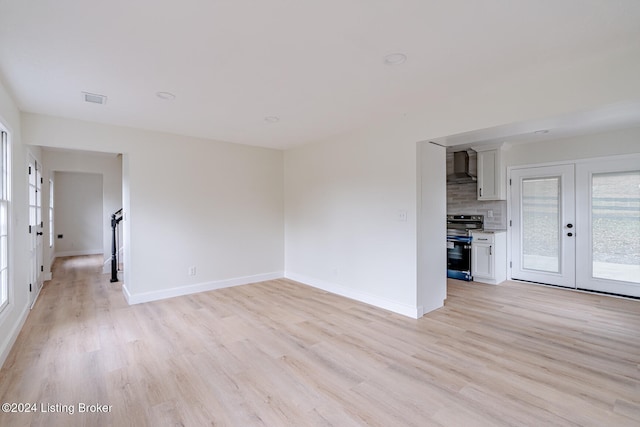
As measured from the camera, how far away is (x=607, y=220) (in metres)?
4.38

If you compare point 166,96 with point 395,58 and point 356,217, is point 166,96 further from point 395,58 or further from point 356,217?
point 356,217

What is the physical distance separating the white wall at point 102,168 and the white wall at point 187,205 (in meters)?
2.67

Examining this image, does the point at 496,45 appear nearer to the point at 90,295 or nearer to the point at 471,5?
the point at 471,5

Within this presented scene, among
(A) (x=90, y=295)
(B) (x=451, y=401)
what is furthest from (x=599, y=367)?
(A) (x=90, y=295)

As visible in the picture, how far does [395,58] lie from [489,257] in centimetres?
416

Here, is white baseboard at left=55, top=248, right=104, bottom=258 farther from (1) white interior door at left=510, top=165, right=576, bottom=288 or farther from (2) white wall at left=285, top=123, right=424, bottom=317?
(1) white interior door at left=510, top=165, right=576, bottom=288

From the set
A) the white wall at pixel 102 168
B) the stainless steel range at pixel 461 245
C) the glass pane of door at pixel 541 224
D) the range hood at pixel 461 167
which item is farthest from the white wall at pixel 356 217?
the white wall at pixel 102 168

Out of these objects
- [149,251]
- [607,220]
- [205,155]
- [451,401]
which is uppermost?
[205,155]

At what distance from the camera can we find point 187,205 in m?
4.61

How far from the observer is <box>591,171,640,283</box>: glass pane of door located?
418 centimetres

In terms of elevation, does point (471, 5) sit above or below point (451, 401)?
above

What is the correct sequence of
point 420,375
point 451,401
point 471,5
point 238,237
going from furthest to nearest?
1. point 238,237
2. point 420,375
3. point 451,401
4. point 471,5

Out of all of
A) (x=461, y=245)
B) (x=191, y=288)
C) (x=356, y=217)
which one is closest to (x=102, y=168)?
(x=191, y=288)

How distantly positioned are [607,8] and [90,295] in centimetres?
640
